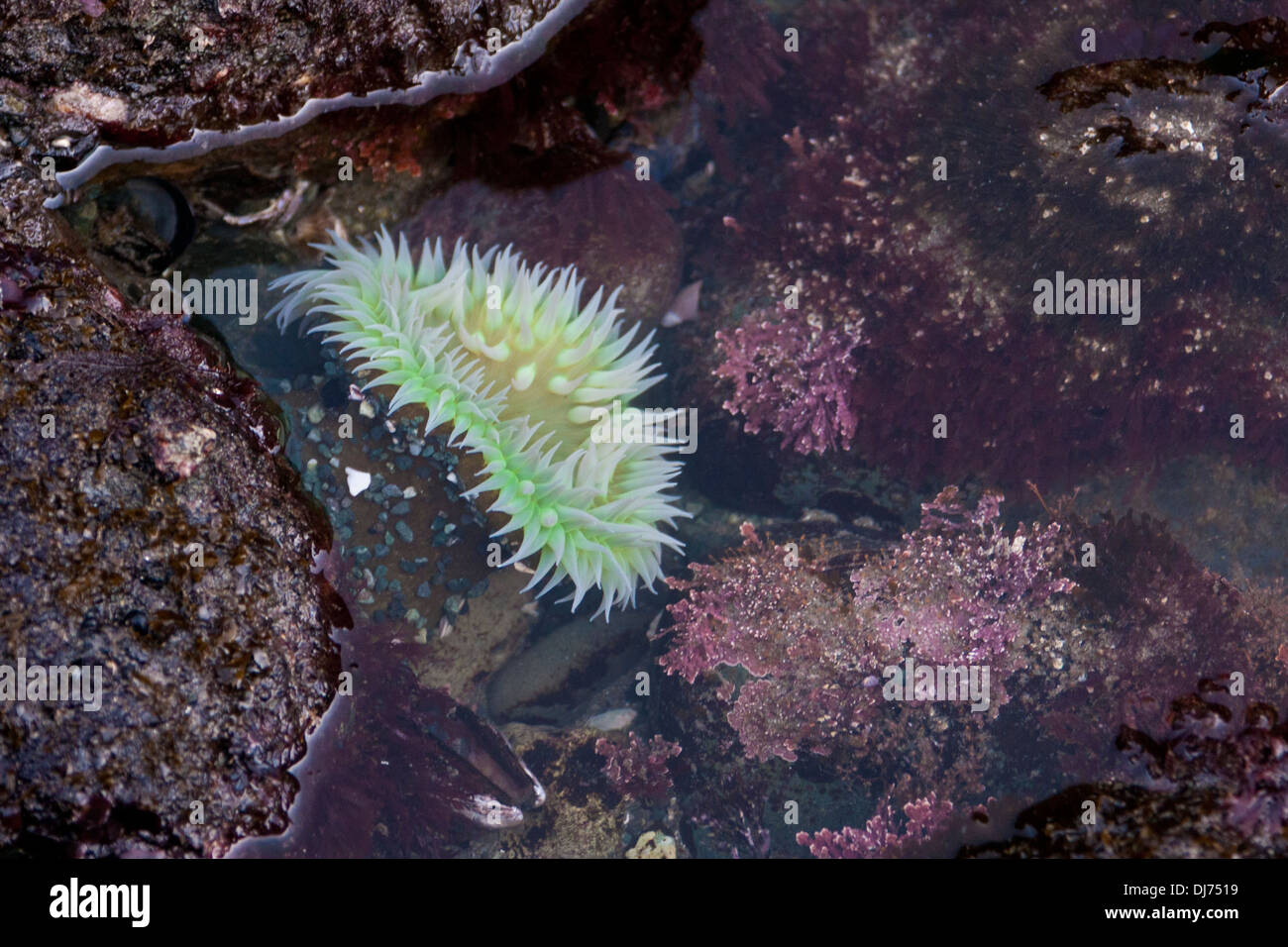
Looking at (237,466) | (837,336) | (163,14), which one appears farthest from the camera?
(837,336)

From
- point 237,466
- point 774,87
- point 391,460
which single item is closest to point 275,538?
point 237,466

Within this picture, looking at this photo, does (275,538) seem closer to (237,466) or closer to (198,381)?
(237,466)

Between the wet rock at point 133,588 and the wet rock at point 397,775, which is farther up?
the wet rock at point 133,588

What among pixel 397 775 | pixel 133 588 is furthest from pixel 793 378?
pixel 133 588

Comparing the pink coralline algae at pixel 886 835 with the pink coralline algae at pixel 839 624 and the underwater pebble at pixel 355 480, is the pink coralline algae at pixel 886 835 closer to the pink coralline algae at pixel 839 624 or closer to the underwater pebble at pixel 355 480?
the pink coralline algae at pixel 839 624

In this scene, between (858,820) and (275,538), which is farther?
(858,820)

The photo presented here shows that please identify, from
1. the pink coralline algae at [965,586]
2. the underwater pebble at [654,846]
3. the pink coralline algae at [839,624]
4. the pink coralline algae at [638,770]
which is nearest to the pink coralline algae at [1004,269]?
the pink coralline algae at [965,586]

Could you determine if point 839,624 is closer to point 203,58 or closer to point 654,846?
point 654,846
